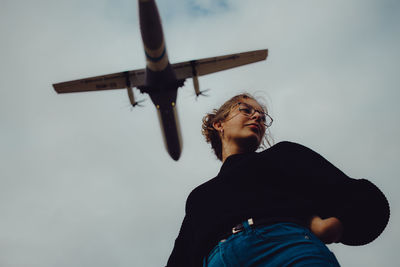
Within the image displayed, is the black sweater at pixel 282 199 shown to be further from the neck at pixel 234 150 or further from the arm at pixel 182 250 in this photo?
the neck at pixel 234 150

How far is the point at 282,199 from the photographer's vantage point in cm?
205

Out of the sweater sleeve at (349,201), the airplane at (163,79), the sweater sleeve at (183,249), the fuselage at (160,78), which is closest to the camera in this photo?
the sweater sleeve at (349,201)

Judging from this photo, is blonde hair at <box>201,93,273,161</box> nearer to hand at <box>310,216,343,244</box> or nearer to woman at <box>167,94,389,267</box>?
woman at <box>167,94,389,267</box>

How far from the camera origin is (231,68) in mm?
19109

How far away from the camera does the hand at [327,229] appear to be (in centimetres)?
184

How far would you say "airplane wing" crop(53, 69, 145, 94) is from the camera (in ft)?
56.5

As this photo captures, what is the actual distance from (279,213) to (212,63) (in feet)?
57.3

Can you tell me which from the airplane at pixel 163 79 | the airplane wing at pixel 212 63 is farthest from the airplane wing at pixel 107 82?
the airplane wing at pixel 212 63

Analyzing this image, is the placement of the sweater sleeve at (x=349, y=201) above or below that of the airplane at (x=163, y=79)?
below

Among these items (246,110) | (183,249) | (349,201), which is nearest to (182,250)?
(183,249)

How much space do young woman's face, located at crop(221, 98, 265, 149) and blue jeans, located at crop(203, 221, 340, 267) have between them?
43.0 inches

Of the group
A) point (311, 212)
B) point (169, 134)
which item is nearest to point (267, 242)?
point (311, 212)

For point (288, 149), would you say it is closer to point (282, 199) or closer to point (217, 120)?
point (282, 199)

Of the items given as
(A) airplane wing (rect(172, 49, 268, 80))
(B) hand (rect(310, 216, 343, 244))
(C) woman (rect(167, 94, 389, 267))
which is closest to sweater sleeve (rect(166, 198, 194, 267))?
(C) woman (rect(167, 94, 389, 267))
